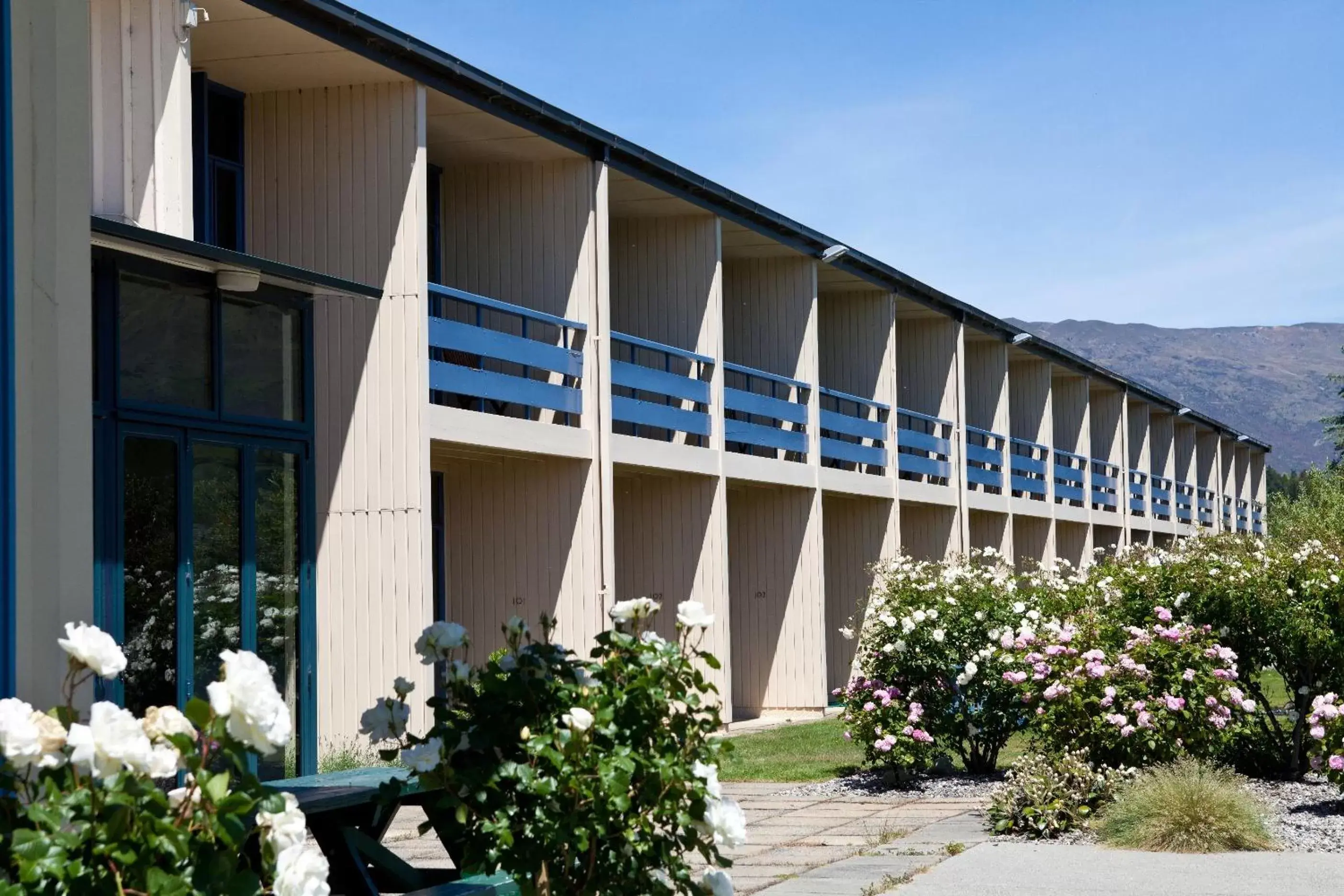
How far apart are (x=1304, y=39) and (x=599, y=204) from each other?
846cm

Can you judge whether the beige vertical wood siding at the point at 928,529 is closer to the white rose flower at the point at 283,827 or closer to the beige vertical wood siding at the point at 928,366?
the beige vertical wood siding at the point at 928,366

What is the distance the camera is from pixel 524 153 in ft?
57.3

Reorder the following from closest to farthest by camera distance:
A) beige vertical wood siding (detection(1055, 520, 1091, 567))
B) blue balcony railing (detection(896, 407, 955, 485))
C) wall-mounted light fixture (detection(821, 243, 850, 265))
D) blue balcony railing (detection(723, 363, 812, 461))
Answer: blue balcony railing (detection(723, 363, 812, 461)) < wall-mounted light fixture (detection(821, 243, 850, 265)) < blue balcony railing (detection(896, 407, 955, 485)) < beige vertical wood siding (detection(1055, 520, 1091, 567))

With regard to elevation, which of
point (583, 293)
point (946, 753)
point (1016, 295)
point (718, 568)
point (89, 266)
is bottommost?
point (946, 753)

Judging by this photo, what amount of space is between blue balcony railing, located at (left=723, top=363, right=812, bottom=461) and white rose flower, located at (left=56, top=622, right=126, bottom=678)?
17.4m

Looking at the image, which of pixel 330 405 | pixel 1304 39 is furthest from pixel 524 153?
pixel 1304 39

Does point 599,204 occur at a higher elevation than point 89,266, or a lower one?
higher

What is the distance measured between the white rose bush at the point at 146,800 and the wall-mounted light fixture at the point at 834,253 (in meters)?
20.0

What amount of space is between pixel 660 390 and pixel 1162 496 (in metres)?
28.0

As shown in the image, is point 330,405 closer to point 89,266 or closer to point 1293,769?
point 1293,769

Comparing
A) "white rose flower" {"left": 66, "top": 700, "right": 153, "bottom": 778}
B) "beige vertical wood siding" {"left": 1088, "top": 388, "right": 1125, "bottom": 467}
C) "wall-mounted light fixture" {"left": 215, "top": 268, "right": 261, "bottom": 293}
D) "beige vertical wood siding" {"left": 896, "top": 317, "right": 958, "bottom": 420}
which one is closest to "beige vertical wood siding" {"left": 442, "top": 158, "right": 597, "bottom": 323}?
"wall-mounted light fixture" {"left": 215, "top": 268, "right": 261, "bottom": 293}

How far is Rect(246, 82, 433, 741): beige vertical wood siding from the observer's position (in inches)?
554

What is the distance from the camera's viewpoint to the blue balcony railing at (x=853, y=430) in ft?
78.2

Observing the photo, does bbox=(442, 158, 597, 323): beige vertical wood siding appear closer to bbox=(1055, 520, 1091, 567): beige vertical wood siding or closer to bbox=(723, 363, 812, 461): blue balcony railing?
bbox=(723, 363, 812, 461): blue balcony railing
